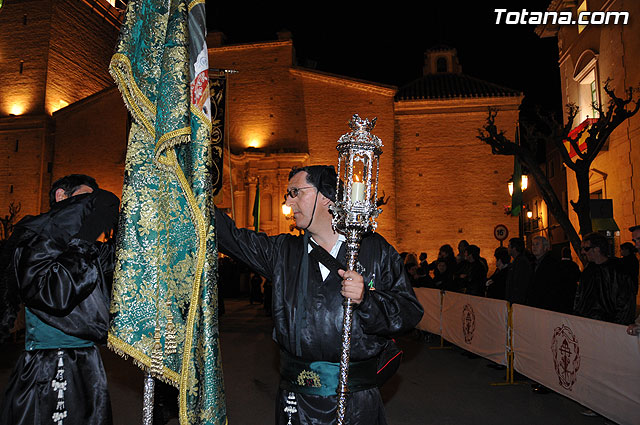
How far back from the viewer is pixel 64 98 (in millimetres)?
27969

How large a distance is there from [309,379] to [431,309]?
9229 millimetres

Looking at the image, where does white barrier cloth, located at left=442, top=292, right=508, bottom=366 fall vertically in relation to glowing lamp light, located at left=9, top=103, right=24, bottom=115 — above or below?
below

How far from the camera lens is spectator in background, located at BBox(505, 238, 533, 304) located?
7.57 meters

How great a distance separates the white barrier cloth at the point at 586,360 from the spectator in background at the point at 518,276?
1084 mm

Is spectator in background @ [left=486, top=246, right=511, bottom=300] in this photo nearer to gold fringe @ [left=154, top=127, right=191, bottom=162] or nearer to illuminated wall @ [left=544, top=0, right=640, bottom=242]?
illuminated wall @ [left=544, top=0, right=640, bottom=242]

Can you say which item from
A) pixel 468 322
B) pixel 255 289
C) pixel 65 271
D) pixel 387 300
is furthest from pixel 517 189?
pixel 65 271

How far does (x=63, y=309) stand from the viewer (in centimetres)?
262

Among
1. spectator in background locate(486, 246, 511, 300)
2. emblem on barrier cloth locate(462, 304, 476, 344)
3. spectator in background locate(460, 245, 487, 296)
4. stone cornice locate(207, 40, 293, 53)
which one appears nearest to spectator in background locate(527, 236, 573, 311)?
emblem on barrier cloth locate(462, 304, 476, 344)

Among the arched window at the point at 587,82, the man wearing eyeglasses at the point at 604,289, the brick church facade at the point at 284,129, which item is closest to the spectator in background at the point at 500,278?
the man wearing eyeglasses at the point at 604,289

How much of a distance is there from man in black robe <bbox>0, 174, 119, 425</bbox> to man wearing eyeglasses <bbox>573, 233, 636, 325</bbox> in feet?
18.9

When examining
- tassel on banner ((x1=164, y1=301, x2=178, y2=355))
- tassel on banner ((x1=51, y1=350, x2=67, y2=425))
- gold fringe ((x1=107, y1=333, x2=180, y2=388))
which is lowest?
tassel on banner ((x1=51, y1=350, x2=67, y2=425))

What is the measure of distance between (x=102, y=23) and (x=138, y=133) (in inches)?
1353

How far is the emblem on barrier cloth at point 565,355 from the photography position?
525 centimetres

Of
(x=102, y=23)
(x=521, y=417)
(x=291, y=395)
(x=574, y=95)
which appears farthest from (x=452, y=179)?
(x=102, y=23)
